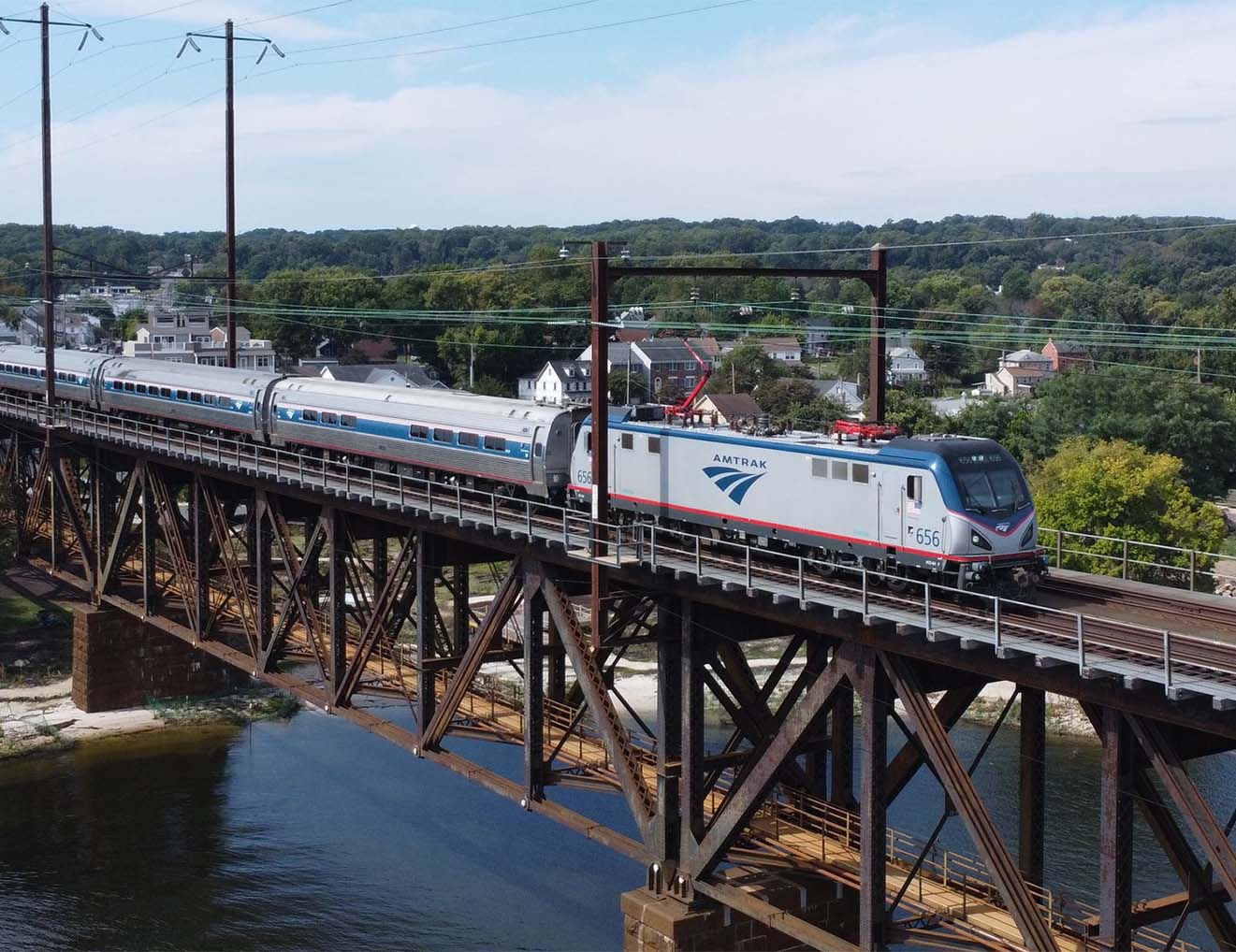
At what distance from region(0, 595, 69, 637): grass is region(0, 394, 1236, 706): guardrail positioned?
3848 centimetres

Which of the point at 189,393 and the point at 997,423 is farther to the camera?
the point at 997,423

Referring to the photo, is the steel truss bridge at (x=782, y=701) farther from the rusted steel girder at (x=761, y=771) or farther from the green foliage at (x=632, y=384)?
the green foliage at (x=632, y=384)

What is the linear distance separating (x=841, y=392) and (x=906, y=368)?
33859 mm

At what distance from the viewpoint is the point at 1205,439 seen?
93.9 metres

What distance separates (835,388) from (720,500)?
90.0 m

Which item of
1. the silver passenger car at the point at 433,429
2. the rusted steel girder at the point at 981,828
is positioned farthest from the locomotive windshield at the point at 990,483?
the silver passenger car at the point at 433,429

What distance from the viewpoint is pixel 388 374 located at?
132750 millimetres

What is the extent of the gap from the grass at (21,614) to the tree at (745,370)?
61649 millimetres

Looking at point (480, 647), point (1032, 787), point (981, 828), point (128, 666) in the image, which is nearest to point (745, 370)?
point (128, 666)

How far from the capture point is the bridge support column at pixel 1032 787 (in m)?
25.1

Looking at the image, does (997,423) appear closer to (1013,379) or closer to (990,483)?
(1013,379)

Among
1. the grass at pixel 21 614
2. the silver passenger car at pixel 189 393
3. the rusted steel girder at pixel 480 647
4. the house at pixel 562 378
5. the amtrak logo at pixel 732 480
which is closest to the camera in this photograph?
the amtrak logo at pixel 732 480

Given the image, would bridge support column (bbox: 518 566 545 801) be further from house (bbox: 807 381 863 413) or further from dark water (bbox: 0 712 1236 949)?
house (bbox: 807 381 863 413)

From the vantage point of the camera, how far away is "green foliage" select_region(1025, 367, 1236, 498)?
308 feet
